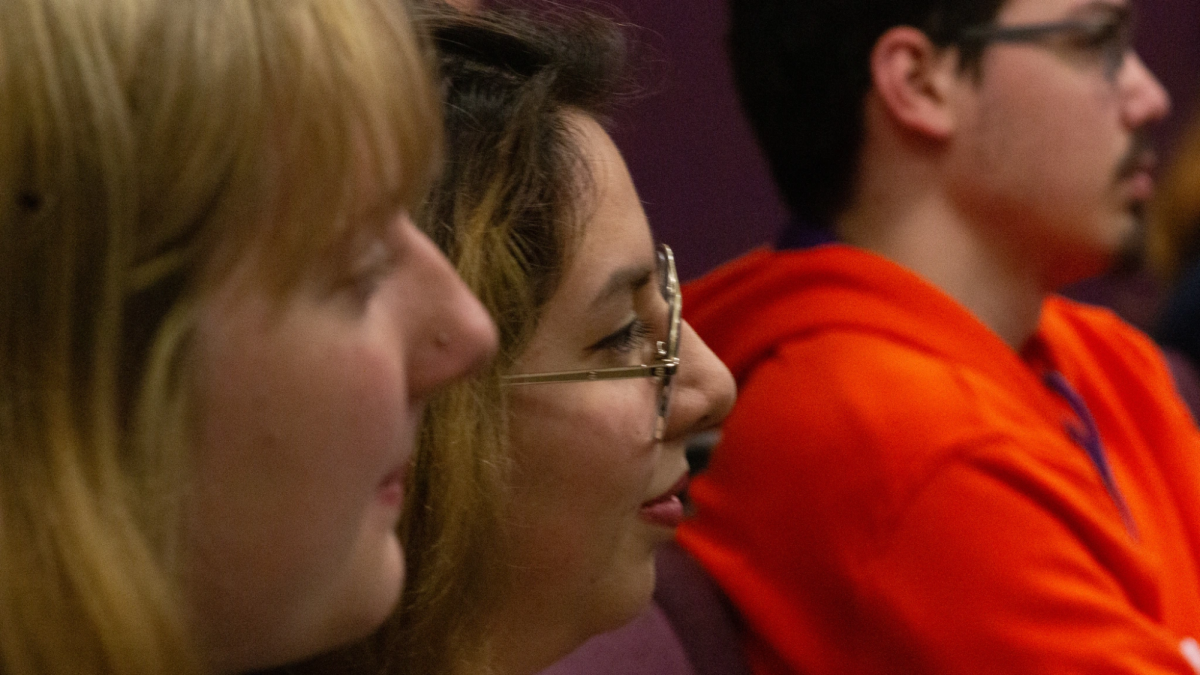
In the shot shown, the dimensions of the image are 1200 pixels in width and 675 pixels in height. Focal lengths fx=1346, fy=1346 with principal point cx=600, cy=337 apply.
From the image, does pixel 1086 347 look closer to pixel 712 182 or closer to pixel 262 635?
pixel 712 182

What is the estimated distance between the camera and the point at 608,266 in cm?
92

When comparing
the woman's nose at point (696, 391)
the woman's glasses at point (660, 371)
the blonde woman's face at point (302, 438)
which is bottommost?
the woman's nose at point (696, 391)

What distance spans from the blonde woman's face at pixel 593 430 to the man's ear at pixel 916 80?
58cm

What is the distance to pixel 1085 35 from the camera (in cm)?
146

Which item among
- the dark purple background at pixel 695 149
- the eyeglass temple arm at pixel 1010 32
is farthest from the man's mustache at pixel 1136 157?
the dark purple background at pixel 695 149

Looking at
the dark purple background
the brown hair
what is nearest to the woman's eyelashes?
the brown hair

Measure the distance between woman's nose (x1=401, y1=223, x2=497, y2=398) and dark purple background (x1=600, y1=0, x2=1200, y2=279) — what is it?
1.20 m

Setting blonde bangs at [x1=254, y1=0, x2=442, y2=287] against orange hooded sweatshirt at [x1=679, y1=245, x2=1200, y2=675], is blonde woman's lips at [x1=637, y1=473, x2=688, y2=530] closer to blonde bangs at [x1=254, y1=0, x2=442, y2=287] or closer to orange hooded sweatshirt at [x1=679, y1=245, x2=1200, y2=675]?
orange hooded sweatshirt at [x1=679, y1=245, x2=1200, y2=675]

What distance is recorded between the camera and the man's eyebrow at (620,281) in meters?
0.92

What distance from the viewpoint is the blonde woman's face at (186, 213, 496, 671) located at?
0.55m

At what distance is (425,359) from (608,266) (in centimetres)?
30

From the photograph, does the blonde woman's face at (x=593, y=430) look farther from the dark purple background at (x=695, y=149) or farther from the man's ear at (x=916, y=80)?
the dark purple background at (x=695, y=149)

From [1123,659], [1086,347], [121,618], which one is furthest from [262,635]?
[1086,347]

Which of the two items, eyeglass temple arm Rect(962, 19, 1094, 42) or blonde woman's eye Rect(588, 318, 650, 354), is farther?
eyeglass temple arm Rect(962, 19, 1094, 42)
